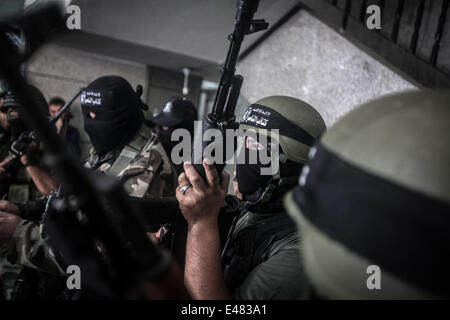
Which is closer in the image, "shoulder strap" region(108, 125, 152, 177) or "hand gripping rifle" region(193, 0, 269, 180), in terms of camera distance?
"hand gripping rifle" region(193, 0, 269, 180)

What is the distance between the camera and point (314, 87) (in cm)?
318

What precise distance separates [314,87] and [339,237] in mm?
2725

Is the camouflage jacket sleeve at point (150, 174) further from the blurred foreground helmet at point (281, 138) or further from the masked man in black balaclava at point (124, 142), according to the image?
the blurred foreground helmet at point (281, 138)

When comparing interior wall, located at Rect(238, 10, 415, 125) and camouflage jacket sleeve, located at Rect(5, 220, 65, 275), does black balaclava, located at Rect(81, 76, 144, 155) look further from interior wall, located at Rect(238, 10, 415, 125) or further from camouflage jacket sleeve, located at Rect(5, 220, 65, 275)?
interior wall, located at Rect(238, 10, 415, 125)

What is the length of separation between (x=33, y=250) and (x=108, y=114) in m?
1.31

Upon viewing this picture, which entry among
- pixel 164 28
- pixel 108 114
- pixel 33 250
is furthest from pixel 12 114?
pixel 33 250

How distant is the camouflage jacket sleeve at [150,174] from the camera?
2258 millimetres

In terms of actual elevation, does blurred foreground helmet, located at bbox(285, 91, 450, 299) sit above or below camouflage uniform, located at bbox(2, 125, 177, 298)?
above

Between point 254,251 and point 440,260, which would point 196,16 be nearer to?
point 254,251

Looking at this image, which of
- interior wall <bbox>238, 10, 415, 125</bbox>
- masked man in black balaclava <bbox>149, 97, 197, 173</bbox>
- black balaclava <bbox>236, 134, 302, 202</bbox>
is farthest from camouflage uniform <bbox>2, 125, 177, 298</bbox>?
interior wall <bbox>238, 10, 415, 125</bbox>

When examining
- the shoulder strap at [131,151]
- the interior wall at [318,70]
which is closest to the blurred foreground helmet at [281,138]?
the shoulder strap at [131,151]

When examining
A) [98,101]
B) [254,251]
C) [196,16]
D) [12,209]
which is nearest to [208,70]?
[196,16]

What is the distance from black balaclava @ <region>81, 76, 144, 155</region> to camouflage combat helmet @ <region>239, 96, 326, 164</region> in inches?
52.9

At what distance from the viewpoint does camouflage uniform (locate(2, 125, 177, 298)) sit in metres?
1.62
